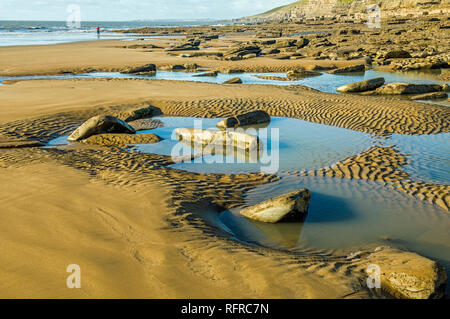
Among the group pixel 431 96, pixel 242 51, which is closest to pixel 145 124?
pixel 431 96

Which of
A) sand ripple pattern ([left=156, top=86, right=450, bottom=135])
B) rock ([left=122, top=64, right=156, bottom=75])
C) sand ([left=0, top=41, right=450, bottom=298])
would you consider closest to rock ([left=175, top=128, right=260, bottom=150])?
sand ([left=0, top=41, right=450, bottom=298])

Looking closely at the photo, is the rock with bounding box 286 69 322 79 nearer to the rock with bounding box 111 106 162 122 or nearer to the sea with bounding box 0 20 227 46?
the rock with bounding box 111 106 162 122

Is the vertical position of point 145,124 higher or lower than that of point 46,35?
lower

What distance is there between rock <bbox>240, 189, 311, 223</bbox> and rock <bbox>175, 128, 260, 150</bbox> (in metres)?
2.92

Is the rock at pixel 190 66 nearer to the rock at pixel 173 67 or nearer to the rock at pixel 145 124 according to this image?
the rock at pixel 173 67

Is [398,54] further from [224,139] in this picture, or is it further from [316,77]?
[224,139]

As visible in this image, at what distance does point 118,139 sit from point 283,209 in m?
4.74

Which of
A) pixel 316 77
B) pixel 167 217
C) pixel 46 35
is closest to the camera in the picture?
pixel 167 217

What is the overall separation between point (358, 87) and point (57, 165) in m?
11.6

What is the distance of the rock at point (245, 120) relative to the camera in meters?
9.35

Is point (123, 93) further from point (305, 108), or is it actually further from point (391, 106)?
point (391, 106)

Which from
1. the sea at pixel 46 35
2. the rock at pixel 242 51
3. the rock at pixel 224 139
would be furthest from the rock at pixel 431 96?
the sea at pixel 46 35

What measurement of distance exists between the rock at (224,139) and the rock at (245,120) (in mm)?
1366

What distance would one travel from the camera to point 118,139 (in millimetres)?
7949
